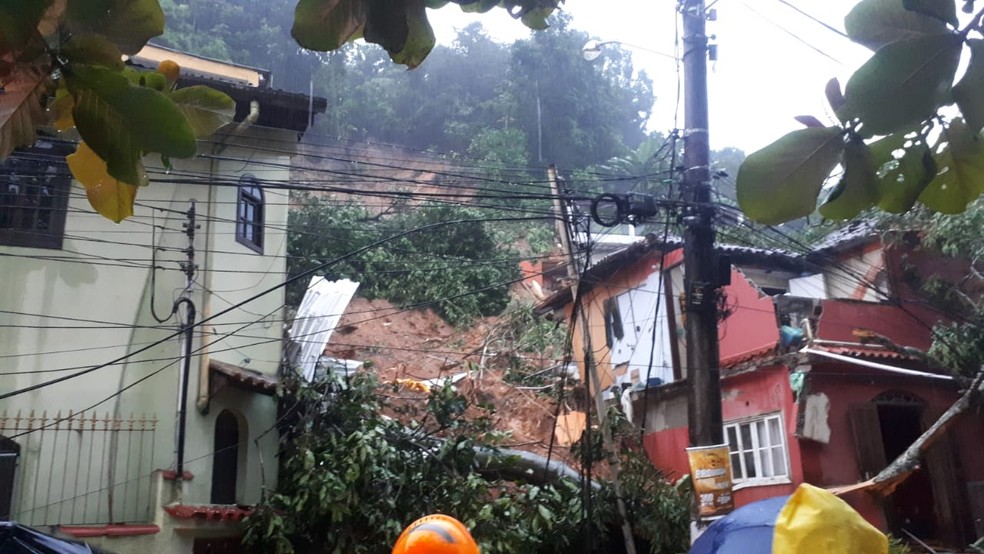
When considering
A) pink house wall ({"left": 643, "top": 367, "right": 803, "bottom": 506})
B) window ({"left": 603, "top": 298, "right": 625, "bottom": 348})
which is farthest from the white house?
window ({"left": 603, "top": 298, "right": 625, "bottom": 348})

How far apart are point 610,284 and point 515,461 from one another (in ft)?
20.7

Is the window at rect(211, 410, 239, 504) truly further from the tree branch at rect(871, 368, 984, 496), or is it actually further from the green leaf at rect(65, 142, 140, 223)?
the green leaf at rect(65, 142, 140, 223)

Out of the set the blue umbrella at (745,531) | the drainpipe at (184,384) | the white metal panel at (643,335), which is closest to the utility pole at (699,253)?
the blue umbrella at (745,531)

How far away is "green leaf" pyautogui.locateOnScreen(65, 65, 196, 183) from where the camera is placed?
142 cm

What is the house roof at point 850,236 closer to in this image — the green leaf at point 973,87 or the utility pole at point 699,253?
the utility pole at point 699,253

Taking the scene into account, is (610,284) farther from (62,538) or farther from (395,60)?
(395,60)

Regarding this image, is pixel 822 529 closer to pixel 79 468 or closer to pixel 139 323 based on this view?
pixel 79 468

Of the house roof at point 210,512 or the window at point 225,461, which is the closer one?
the house roof at point 210,512

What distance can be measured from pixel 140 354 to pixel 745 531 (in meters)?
7.57

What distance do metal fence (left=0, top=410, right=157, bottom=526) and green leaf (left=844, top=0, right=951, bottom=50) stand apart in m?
9.44

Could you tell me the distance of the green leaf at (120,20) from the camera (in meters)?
1.46

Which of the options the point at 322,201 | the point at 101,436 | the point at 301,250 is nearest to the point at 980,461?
the point at 101,436

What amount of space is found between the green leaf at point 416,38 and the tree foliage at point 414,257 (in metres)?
20.9

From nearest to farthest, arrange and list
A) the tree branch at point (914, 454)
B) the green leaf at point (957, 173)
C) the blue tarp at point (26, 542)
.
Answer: the green leaf at point (957, 173), the blue tarp at point (26, 542), the tree branch at point (914, 454)
